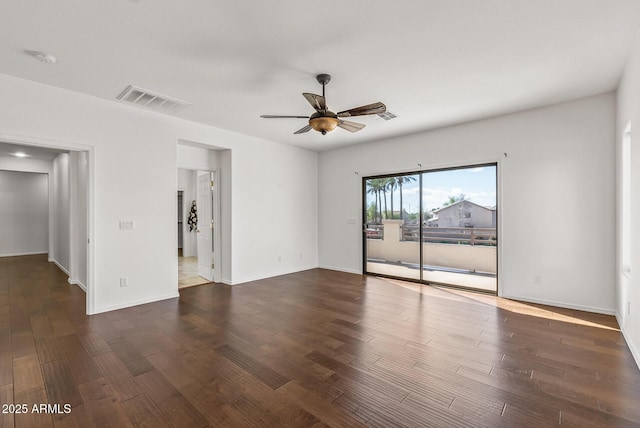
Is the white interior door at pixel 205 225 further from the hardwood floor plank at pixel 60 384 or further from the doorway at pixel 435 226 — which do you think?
the hardwood floor plank at pixel 60 384

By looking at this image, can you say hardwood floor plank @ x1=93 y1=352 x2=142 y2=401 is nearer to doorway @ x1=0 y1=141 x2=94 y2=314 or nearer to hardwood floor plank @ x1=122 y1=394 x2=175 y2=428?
hardwood floor plank @ x1=122 y1=394 x2=175 y2=428

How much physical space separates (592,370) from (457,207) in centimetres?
311

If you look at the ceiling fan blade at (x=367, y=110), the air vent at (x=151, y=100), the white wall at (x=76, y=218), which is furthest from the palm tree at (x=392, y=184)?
the white wall at (x=76, y=218)

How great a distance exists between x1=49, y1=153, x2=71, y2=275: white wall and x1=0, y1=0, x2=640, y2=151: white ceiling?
3847 mm

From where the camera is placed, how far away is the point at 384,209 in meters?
6.24

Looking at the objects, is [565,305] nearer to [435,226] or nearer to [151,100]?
[435,226]

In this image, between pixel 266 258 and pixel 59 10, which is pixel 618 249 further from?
pixel 59 10

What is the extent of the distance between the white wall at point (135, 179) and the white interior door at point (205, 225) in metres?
0.64

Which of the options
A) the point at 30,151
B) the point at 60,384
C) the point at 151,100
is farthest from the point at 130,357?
the point at 30,151

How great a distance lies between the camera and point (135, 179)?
14.0 ft

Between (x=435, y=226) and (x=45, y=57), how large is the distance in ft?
18.8

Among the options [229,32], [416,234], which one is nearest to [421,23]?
[229,32]

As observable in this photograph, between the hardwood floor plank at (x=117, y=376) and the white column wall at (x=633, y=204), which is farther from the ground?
the white column wall at (x=633, y=204)

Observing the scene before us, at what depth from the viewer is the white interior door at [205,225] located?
5887mm
